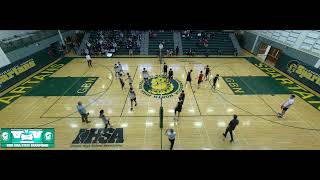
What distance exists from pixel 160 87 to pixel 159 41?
43.5ft

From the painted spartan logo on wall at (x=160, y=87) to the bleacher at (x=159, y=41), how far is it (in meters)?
8.95

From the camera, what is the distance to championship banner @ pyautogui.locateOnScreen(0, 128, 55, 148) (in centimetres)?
711

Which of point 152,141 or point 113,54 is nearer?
point 152,141

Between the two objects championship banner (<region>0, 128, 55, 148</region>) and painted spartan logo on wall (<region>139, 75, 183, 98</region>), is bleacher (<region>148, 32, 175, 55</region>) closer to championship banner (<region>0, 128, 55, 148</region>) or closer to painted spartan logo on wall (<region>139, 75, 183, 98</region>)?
painted spartan logo on wall (<region>139, 75, 183, 98</region>)

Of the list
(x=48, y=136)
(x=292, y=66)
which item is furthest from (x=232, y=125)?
(x=292, y=66)

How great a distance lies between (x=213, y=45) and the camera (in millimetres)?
25188

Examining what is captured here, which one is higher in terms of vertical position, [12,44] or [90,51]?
[12,44]

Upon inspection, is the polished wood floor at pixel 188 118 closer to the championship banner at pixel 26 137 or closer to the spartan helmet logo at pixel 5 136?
the championship banner at pixel 26 137

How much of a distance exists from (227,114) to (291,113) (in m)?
4.15
